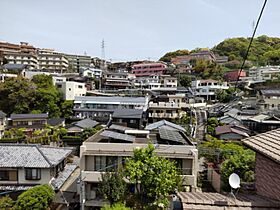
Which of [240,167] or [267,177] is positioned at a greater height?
[267,177]

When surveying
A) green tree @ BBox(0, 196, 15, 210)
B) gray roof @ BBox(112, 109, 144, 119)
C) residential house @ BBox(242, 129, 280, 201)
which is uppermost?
residential house @ BBox(242, 129, 280, 201)

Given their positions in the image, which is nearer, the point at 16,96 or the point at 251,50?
the point at 16,96

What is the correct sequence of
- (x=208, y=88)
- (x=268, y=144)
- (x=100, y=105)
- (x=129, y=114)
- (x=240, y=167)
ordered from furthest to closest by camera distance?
(x=208, y=88) < (x=100, y=105) < (x=129, y=114) < (x=240, y=167) < (x=268, y=144)

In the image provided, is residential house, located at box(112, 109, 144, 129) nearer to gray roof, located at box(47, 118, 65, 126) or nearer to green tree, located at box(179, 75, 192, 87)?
gray roof, located at box(47, 118, 65, 126)

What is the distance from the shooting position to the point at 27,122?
108 feet

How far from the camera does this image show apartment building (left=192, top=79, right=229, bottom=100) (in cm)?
5141

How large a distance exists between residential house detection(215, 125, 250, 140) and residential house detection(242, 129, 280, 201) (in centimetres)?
2359

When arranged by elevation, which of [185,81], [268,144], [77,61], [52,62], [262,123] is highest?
[77,61]

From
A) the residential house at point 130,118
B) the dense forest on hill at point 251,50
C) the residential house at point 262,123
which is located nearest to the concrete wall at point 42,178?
the residential house at point 130,118

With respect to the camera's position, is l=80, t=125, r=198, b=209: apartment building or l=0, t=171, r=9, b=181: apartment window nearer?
l=80, t=125, r=198, b=209: apartment building

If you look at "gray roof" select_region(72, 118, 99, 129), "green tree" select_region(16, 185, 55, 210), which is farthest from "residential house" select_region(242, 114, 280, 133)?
"green tree" select_region(16, 185, 55, 210)

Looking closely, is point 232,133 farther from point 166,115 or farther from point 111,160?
point 111,160

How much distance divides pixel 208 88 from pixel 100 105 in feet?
80.0

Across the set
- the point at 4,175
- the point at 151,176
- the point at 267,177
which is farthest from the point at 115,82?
the point at 267,177
